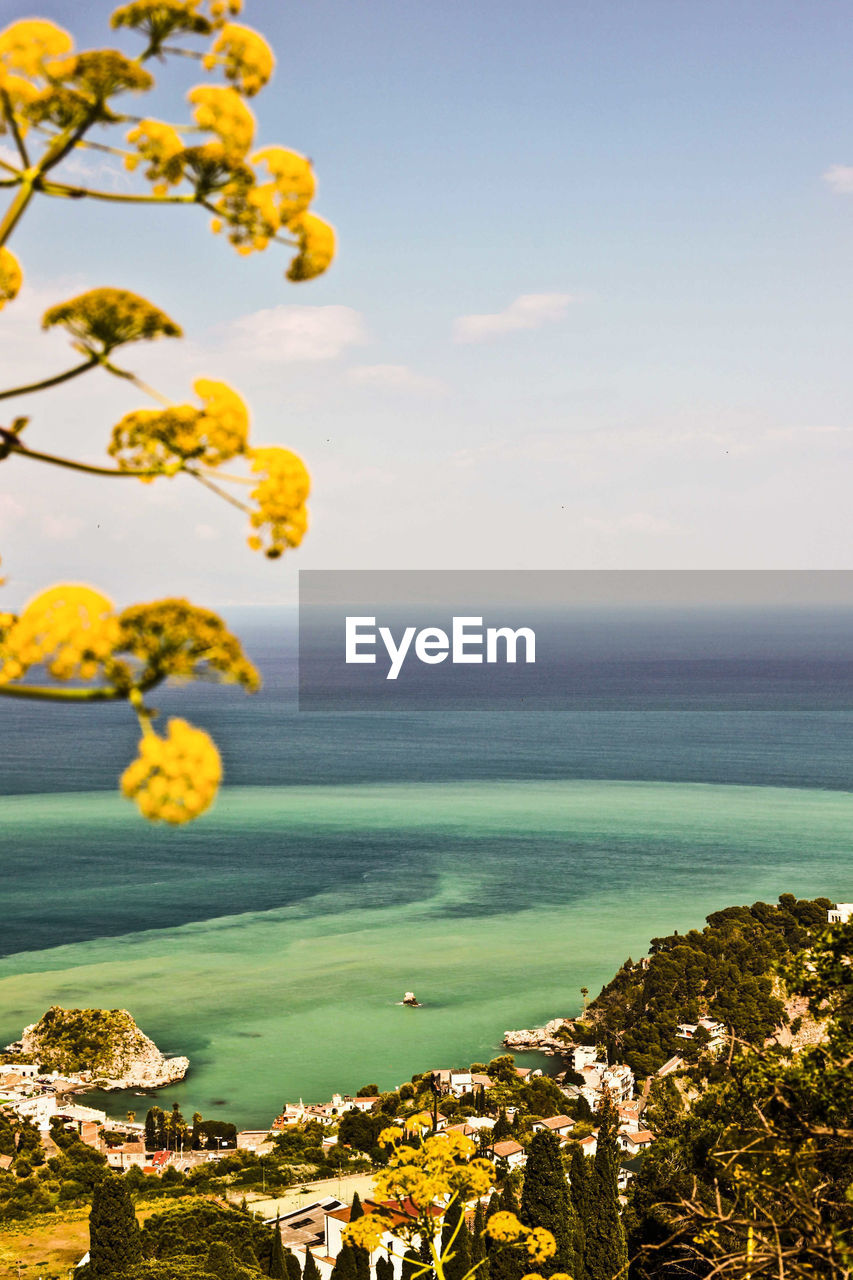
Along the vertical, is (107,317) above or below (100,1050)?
above

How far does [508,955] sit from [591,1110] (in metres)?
16.5

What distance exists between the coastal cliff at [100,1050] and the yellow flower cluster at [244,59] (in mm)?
34697

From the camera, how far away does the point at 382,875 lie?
A: 60438mm

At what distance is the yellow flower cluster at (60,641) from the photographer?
1.73 metres

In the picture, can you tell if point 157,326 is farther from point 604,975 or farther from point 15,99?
point 604,975

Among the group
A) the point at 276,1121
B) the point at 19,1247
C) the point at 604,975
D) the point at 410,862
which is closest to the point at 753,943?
the point at 604,975

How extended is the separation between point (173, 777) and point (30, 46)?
129 centimetres

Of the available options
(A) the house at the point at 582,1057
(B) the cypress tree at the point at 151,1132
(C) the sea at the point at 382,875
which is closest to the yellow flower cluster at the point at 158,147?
(C) the sea at the point at 382,875

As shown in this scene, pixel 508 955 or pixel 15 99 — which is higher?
pixel 15 99

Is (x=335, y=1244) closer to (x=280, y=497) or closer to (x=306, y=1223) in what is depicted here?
(x=306, y=1223)

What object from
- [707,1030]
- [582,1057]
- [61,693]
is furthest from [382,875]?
[61,693]

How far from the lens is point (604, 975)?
41594mm

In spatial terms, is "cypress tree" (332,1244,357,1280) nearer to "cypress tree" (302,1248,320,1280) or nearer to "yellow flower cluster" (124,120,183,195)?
"cypress tree" (302,1248,320,1280)

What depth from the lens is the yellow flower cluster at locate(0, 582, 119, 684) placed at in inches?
68.1
